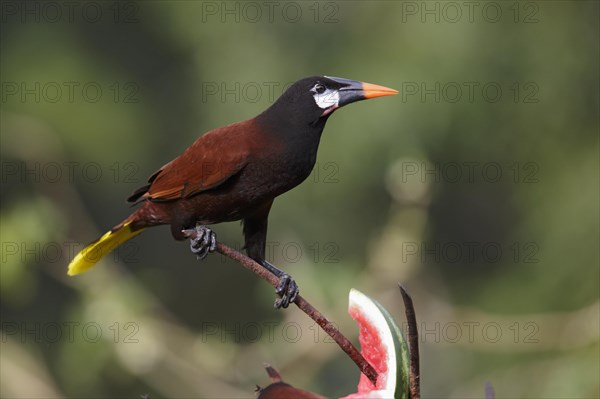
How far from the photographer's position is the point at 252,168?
2.35 m

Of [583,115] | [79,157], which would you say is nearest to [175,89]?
[79,157]

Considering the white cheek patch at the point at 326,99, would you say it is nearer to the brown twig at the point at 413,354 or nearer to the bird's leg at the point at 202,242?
the bird's leg at the point at 202,242

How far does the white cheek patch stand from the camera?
2311 millimetres

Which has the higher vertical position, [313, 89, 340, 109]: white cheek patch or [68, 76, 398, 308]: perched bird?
[313, 89, 340, 109]: white cheek patch

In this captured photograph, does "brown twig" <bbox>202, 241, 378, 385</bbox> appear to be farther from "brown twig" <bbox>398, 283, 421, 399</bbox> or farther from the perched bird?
the perched bird

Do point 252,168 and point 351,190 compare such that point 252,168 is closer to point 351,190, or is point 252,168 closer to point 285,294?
point 285,294

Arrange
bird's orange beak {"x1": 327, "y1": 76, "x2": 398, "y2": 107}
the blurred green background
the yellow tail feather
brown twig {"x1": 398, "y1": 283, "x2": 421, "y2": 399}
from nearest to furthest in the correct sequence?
1. brown twig {"x1": 398, "y1": 283, "x2": 421, "y2": 399}
2. bird's orange beak {"x1": 327, "y1": 76, "x2": 398, "y2": 107}
3. the yellow tail feather
4. the blurred green background

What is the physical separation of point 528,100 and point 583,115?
33 cm

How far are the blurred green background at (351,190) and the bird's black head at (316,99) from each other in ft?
6.41

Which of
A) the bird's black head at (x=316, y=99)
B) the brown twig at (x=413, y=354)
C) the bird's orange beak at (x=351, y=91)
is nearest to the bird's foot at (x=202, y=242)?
the bird's black head at (x=316, y=99)

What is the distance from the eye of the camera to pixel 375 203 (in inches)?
227

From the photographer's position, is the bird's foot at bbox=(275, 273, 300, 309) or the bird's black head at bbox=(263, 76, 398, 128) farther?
the bird's black head at bbox=(263, 76, 398, 128)

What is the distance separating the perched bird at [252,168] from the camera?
2.29m

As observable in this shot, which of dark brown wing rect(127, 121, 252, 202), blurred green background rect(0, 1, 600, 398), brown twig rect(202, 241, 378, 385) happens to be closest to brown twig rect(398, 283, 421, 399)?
brown twig rect(202, 241, 378, 385)
